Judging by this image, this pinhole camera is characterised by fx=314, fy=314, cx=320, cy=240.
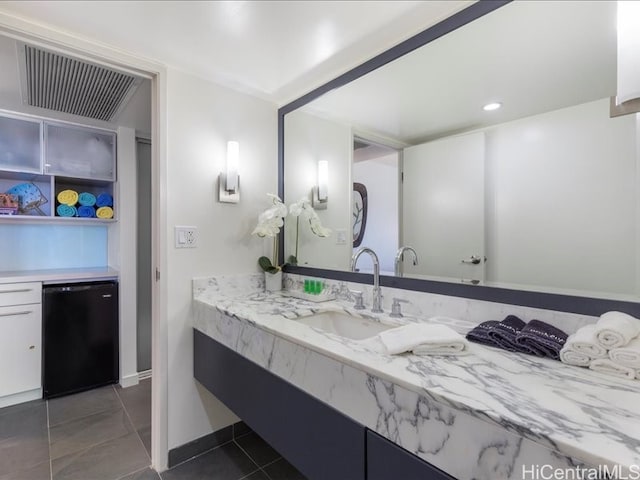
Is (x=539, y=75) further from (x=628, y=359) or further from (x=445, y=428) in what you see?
(x=445, y=428)

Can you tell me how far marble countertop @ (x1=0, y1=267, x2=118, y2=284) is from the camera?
7.16ft

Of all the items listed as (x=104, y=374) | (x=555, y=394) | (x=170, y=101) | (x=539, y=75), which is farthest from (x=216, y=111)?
(x=104, y=374)

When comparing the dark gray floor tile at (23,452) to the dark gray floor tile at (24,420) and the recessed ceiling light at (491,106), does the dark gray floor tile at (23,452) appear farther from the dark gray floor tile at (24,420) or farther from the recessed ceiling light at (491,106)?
the recessed ceiling light at (491,106)

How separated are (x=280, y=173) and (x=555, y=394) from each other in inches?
70.7

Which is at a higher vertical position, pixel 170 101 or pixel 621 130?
pixel 170 101

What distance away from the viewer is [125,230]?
8.32 ft

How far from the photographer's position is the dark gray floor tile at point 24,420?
74.7 inches

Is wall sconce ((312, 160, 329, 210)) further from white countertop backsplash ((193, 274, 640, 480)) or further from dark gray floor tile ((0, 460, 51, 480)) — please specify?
dark gray floor tile ((0, 460, 51, 480))

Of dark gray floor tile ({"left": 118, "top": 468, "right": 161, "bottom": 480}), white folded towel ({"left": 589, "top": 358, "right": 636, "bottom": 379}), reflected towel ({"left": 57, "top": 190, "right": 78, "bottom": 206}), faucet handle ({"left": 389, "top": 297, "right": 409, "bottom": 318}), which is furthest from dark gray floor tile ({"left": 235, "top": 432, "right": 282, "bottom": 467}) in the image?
reflected towel ({"left": 57, "top": 190, "right": 78, "bottom": 206})

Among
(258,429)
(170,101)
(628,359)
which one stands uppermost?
(170,101)

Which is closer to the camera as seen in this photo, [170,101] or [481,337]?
[481,337]

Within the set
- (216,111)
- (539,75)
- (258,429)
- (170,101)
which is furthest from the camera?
(216,111)

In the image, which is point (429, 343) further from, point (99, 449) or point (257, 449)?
point (99, 449)

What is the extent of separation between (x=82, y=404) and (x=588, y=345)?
2934mm
